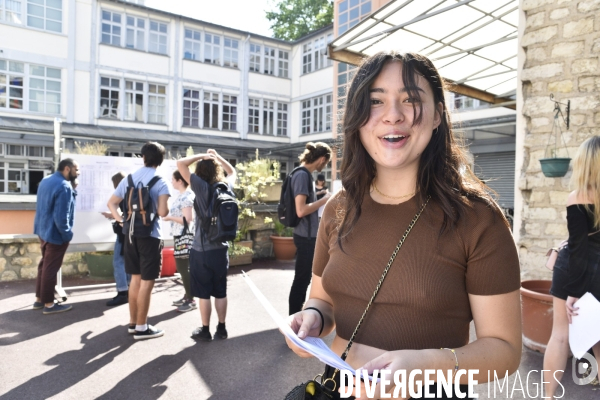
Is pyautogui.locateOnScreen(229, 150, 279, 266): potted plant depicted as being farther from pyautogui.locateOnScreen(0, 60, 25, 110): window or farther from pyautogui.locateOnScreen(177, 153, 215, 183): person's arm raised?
pyautogui.locateOnScreen(0, 60, 25, 110): window

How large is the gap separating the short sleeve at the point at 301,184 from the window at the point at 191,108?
71.6ft

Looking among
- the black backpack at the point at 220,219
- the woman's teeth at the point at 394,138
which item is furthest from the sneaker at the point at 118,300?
the woman's teeth at the point at 394,138

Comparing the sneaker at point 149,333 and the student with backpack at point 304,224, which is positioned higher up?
the student with backpack at point 304,224

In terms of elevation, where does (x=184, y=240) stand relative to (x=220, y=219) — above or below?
below

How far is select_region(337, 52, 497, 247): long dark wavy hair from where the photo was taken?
4.69 feet

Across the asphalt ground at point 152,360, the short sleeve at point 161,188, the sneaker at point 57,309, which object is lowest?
the asphalt ground at point 152,360

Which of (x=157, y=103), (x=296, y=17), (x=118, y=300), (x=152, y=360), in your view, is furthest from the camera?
(x=296, y=17)

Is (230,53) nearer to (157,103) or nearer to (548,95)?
(157,103)

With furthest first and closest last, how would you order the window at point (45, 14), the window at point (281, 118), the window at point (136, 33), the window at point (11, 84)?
1. the window at point (281, 118)
2. the window at point (136, 33)
3. the window at point (45, 14)
4. the window at point (11, 84)

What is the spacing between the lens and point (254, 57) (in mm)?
27828

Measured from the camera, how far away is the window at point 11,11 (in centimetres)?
2000

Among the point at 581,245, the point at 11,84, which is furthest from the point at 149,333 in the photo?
the point at 11,84

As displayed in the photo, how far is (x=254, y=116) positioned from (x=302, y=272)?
24.2 meters

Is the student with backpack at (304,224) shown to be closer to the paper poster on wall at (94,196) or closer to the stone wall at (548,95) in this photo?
the stone wall at (548,95)
